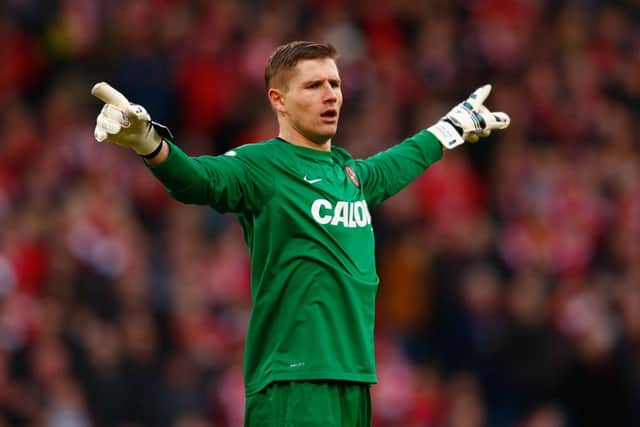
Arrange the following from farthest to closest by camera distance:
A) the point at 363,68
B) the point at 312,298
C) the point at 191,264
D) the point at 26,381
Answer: the point at 363,68 < the point at 191,264 < the point at 26,381 < the point at 312,298

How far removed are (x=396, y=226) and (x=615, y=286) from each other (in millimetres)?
1992

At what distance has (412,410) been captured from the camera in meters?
12.0

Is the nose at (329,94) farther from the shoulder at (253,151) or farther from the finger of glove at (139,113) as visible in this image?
the finger of glove at (139,113)

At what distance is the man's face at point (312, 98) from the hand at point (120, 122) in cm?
84

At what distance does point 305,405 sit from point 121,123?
4.39ft

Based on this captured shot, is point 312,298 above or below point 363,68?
below

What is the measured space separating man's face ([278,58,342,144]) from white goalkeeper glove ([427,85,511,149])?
3.06ft

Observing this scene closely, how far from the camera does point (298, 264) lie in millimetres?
6074

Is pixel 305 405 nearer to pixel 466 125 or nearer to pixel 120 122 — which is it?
pixel 120 122

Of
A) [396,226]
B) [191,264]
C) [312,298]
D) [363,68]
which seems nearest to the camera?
[312,298]

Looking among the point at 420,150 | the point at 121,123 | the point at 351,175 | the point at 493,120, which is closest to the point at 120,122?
the point at 121,123

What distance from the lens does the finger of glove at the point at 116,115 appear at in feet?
18.3

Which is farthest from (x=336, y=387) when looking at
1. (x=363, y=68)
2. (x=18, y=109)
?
(x=363, y=68)

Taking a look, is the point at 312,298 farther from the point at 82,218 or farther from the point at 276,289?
the point at 82,218
